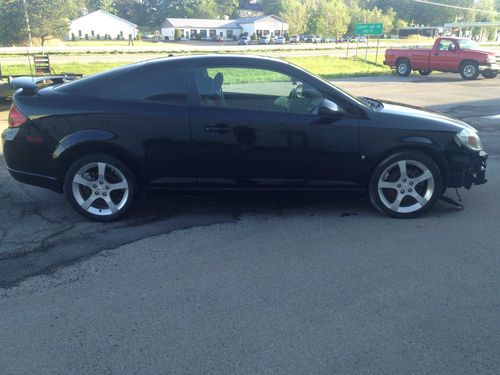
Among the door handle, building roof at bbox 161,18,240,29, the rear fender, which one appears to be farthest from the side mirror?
building roof at bbox 161,18,240,29

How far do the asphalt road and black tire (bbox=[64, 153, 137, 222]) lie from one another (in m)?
0.18

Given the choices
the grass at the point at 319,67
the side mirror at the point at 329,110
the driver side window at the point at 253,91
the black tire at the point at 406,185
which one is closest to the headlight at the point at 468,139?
the black tire at the point at 406,185

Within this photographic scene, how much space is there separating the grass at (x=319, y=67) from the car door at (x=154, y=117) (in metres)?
17.5

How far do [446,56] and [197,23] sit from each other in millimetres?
93452

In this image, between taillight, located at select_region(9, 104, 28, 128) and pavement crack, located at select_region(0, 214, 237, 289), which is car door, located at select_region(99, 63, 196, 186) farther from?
taillight, located at select_region(9, 104, 28, 128)

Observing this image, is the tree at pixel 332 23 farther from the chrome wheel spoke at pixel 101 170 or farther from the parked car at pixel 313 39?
the chrome wheel spoke at pixel 101 170

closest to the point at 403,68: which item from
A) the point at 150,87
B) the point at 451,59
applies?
the point at 451,59

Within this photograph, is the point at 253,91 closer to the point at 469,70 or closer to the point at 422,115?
the point at 422,115

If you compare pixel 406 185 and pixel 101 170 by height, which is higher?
pixel 101 170

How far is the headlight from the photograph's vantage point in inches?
188

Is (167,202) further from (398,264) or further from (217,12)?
(217,12)

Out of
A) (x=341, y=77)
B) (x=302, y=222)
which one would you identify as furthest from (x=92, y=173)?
(x=341, y=77)

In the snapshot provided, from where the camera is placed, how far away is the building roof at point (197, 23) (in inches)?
4149

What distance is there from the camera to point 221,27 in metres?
110
